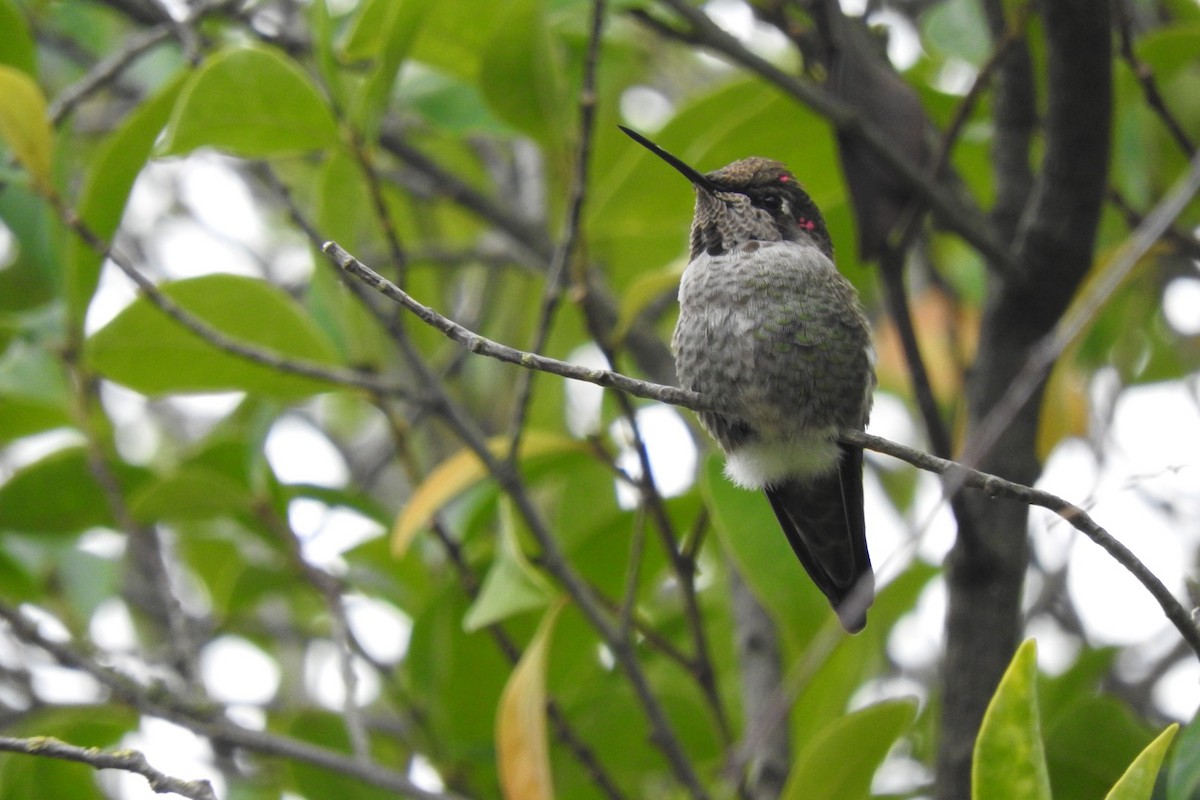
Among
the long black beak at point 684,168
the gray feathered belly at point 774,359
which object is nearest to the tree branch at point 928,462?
the gray feathered belly at point 774,359

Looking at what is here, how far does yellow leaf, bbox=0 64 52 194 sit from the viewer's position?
9.39 ft

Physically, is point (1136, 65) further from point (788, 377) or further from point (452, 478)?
point (452, 478)

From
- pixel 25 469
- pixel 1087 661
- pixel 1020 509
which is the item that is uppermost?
pixel 25 469

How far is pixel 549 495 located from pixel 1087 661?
185 centimetres

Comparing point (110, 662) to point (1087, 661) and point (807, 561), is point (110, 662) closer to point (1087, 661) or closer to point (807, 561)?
point (807, 561)

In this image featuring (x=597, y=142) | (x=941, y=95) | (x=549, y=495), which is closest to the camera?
(x=941, y=95)

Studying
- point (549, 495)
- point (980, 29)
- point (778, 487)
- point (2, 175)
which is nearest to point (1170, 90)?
point (980, 29)

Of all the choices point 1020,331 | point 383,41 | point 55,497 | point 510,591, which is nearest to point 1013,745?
point 510,591

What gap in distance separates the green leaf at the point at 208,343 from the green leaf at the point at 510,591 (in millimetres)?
645

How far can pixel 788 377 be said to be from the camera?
109 inches

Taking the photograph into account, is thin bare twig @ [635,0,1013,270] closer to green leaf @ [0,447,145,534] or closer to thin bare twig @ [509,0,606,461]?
thin bare twig @ [509,0,606,461]

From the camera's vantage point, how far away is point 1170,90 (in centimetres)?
384

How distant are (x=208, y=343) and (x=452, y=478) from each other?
2.10 feet

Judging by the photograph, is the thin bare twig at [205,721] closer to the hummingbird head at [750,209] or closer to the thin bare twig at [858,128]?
the hummingbird head at [750,209]
